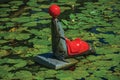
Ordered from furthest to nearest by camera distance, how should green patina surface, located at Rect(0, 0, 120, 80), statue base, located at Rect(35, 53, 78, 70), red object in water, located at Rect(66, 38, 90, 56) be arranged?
red object in water, located at Rect(66, 38, 90, 56)
statue base, located at Rect(35, 53, 78, 70)
green patina surface, located at Rect(0, 0, 120, 80)

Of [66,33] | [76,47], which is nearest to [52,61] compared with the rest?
[76,47]

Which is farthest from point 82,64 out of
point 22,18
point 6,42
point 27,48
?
point 22,18

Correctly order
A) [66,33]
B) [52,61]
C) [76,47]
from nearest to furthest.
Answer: [52,61] < [76,47] < [66,33]

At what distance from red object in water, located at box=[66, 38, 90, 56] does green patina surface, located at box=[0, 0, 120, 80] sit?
13 cm

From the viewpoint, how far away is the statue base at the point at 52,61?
475 centimetres

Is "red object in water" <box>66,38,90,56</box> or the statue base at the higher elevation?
"red object in water" <box>66,38,90,56</box>

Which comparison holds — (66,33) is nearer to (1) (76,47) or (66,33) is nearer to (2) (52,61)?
(1) (76,47)

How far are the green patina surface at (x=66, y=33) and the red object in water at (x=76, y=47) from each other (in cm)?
13

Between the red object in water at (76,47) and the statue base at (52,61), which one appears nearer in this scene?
the statue base at (52,61)

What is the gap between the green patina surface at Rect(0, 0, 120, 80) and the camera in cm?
462

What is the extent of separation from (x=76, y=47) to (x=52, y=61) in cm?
43

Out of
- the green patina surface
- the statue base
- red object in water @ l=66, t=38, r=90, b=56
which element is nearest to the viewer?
the green patina surface

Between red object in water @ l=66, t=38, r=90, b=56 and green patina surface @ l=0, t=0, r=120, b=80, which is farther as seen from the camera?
red object in water @ l=66, t=38, r=90, b=56

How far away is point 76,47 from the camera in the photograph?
196 inches
